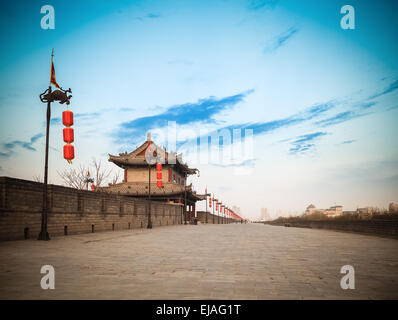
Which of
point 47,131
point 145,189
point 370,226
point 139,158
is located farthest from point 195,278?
point 139,158

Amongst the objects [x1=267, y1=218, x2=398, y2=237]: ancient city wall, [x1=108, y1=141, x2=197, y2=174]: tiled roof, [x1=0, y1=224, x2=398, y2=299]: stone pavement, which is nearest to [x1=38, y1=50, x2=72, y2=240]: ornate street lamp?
[x1=0, y1=224, x2=398, y2=299]: stone pavement

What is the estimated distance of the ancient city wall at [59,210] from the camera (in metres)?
11.8

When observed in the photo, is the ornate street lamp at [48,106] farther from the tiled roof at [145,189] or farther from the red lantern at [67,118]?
the tiled roof at [145,189]

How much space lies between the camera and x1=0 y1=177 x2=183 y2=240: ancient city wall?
1178 cm

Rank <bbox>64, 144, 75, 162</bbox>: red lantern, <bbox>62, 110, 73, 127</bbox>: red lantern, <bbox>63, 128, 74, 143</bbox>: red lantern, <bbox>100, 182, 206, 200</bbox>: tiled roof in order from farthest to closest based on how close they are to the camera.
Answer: <bbox>100, 182, 206, 200</bbox>: tiled roof
<bbox>64, 144, 75, 162</bbox>: red lantern
<bbox>63, 128, 74, 143</bbox>: red lantern
<bbox>62, 110, 73, 127</bbox>: red lantern

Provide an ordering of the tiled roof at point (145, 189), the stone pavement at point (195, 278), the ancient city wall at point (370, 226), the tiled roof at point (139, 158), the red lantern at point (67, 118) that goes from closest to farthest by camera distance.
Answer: the stone pavement at point (195, 278) → the red lantern at point (67, 118) → the ancient city wall at point (370, 226) → the tiled roof at point (145, 189) → the tiled roof at point (139, 158)

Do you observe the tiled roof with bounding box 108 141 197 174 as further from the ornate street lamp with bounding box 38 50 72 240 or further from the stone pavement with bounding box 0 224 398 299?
the stone pavement with bounding box 0 224 398 299

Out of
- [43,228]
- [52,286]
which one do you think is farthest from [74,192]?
[52,286]

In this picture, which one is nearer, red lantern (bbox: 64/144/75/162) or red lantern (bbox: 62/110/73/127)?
red lantern (bbox: 62/110/73/127)

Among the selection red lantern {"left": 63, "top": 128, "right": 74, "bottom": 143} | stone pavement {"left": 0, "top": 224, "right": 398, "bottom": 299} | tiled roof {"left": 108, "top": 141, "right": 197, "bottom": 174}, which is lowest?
stone pavement {"left": 0, "top": 224, "right": 398, "bottom": 299}

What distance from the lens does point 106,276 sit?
212 inches

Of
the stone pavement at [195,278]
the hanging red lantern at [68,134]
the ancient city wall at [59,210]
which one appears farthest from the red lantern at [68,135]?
the stone pavement at [195,278]

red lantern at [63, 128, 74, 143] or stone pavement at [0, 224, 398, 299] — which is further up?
red lantern at [63, 128, 74, 143]
